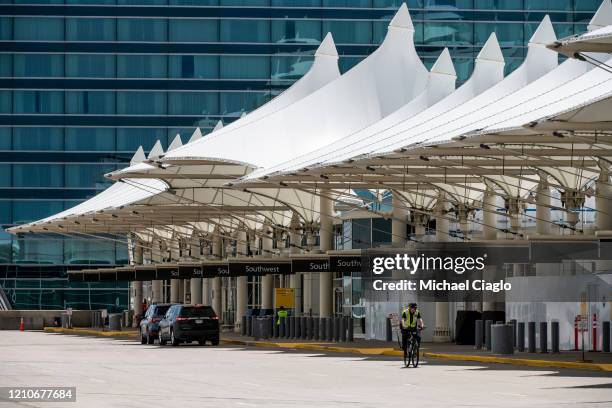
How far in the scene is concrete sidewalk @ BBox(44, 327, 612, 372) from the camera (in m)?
38.6

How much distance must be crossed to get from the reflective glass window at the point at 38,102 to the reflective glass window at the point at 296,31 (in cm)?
1588

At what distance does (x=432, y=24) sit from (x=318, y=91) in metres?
60.1

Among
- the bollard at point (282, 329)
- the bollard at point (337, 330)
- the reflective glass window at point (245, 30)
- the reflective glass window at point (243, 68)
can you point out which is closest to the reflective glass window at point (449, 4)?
the reflective glass window at point (245, 30)

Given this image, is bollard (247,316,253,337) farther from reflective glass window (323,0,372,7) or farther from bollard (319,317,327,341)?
reflective glass window (323,0,372,7)

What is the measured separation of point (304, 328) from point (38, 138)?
62.3m

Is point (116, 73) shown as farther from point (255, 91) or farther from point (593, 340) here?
point (593, 340)

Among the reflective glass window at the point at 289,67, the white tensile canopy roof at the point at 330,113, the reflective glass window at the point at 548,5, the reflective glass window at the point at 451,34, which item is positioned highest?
the reflective glass window at the point at 548,5

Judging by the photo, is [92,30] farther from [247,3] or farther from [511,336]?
[511,336]

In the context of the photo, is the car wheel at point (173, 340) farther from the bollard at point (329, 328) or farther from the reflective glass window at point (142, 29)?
the reflective glass window at point (142, 29)

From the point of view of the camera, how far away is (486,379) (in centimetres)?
3231

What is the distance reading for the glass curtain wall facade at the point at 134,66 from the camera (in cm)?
11819

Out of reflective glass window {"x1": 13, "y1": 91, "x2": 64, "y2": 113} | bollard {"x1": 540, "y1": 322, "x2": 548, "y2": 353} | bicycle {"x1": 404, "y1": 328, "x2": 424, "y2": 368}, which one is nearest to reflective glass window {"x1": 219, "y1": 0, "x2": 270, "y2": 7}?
reflective glass window {"x1": 13, "y1": 91, "x2": 64, "y2": 113}

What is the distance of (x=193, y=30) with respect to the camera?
4697 inches

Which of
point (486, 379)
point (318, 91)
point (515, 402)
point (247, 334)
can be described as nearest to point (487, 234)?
point (318, 91)
